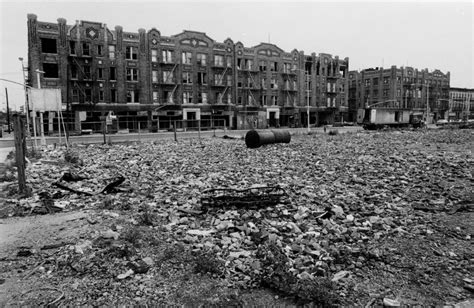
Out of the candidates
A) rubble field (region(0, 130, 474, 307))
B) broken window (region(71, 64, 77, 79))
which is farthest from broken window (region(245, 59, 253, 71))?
rubble field (region(0, 130, 474, 307))

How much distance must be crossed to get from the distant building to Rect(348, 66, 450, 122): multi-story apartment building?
6.31 metres

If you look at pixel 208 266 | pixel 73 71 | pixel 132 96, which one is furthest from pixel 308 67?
pixel 208 266

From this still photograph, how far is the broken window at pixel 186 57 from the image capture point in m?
53.5

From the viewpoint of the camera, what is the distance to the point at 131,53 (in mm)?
49438

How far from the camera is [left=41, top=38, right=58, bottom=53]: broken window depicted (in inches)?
1711

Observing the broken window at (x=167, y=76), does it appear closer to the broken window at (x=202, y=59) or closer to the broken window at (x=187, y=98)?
Answer: the broken window at (x=187, y=98)

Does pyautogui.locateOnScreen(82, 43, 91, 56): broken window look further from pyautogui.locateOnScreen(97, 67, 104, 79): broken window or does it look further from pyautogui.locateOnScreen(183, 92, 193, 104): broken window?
pyautogui.locateOnScreen(183, 92, 193, 104): broken window

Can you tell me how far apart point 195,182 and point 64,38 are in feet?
145

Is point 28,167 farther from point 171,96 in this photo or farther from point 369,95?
point 369,95

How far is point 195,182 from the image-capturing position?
34.0 ft

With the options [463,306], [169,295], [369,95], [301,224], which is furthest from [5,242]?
[369,95]

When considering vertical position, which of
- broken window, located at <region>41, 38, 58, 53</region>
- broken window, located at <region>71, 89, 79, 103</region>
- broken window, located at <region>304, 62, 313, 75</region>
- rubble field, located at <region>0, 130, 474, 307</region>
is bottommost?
rubble field, located at <region>0, 130, 474, 307</region>

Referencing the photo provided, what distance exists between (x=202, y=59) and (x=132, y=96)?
13940 mm

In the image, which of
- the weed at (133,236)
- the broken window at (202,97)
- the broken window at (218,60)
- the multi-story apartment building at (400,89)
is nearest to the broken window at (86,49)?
the broken window at (202,97)
